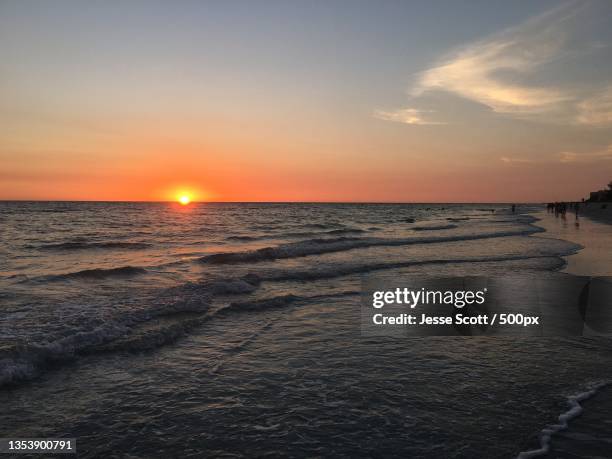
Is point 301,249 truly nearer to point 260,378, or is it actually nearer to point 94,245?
point 94,245

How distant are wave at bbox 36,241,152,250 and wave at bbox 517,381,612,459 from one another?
1092 inches

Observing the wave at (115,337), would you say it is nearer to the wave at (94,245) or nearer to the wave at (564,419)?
the wave at (564,419)

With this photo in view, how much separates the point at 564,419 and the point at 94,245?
31.0 metres

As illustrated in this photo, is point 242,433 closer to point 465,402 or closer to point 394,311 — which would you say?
point 465,402

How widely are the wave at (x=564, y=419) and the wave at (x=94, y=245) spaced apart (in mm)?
27728

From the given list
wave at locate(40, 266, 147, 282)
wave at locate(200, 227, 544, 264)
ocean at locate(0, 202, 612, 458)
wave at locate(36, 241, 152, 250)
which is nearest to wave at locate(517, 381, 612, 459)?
ocean at locate(0, 202, 612, 458)

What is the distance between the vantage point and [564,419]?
5.39m

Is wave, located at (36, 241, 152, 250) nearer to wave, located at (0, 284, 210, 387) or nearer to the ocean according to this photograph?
the ocean

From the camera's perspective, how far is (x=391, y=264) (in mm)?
21688

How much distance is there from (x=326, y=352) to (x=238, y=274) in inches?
418

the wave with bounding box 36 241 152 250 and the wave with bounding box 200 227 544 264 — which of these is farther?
the wave with bounding box 36 241 152 250

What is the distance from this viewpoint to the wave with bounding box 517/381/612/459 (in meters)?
4.68

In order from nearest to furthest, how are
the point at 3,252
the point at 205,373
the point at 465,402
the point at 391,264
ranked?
the point at 465,402
the point at 205,373
the point at 391,264
the point at 3,252

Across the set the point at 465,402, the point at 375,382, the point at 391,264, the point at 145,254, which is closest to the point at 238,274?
the point at 391,264
